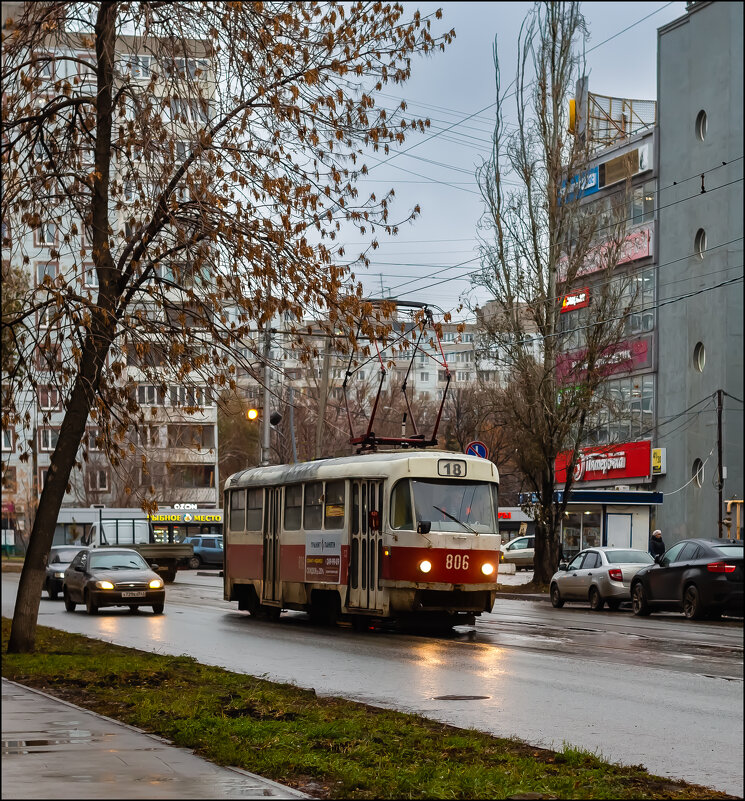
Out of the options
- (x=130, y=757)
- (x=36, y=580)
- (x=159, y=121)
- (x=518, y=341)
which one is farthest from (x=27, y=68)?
(x=518, y=341)

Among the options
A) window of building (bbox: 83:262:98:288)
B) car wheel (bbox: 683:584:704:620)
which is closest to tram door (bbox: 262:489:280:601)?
window of building (bbox: 83:262:98:288)

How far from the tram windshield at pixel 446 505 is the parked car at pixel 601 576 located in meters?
7.91

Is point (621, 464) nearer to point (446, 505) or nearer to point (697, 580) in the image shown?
point (697, 580)

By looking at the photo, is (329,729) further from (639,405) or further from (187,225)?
(639,405)

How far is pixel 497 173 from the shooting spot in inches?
1490

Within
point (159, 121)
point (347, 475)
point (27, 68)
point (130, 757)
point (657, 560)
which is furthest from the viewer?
point (657, 560)

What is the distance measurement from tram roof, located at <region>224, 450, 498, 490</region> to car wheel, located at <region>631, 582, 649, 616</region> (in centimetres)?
595

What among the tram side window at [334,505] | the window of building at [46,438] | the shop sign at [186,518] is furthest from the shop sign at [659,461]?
the tram side window at [334,505]

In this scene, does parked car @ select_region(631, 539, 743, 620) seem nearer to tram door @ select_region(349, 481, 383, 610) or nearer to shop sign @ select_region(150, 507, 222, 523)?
tram door @ select_region(349, 481, 383, 610)

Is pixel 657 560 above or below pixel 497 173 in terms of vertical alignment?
below

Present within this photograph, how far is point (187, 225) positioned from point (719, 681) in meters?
8.02

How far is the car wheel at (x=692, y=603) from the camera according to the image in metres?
25.0

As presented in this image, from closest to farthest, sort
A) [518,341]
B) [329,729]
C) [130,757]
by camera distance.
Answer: [130,757] < [329,729] < [518,341]

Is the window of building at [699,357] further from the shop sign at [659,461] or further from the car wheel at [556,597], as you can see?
the car wheel at [556,597]
